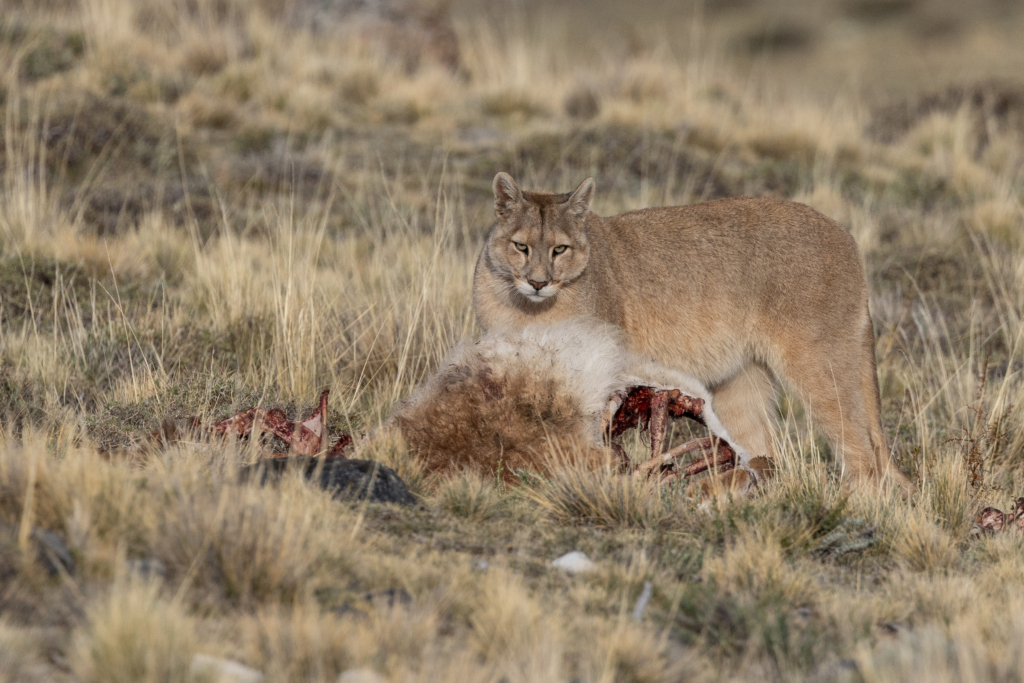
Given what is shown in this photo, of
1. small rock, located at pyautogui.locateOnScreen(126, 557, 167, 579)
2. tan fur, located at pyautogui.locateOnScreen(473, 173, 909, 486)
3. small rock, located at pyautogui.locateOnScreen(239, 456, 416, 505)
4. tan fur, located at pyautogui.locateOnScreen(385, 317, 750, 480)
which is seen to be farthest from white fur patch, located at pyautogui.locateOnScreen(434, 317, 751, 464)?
small rock, located at pyautogui.locateOnScreen(126, 557, 167, 579)

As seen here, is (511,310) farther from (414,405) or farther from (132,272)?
(132,272)

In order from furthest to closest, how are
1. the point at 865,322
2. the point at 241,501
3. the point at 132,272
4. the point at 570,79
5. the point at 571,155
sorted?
the point at 570,79
the point at 571,155
the point at 132,272
the point at 865,322
the point at 241,501

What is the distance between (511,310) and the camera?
18.9ft

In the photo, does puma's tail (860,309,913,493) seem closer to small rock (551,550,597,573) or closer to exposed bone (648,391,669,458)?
exposed bone (648,391,669,458)

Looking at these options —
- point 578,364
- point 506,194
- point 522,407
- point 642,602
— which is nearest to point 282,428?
point 522,407

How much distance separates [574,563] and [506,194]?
3035mm

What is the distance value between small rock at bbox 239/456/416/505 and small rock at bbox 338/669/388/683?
3.95 ft

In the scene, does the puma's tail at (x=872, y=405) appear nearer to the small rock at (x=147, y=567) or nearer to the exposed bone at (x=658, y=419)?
the exposed bone at (x=658, y=419)

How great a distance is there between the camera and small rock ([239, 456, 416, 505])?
3820mm

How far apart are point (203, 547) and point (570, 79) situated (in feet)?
43.9

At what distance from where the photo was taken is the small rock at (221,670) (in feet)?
8.11

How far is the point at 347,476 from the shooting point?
398 centimetres

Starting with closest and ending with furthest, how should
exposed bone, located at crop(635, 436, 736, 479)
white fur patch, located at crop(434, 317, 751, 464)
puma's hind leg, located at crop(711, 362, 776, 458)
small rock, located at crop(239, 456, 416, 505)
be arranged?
1. small rock, located at crop(239, 456, 416, 505)
2. exposed bone, located at crop(635, 436, 736, 479)
3. white fur patch, located at crop(434, 317, 751, 464)
4. puma's hind leg, located at crop(711, 362, 776, 458)

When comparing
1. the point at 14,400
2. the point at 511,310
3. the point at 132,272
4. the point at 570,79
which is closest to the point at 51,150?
the point at 132,272
